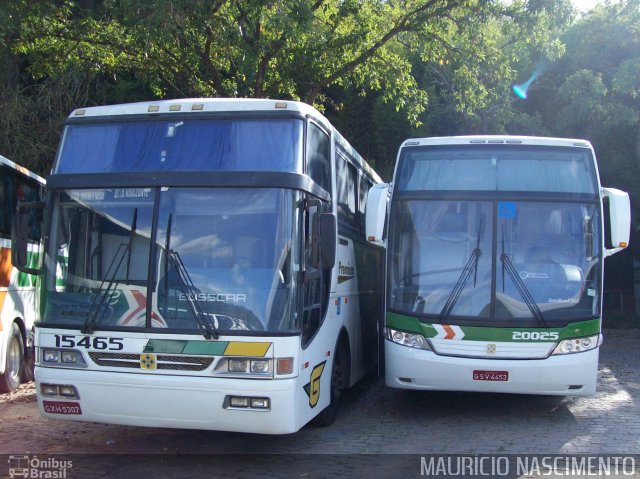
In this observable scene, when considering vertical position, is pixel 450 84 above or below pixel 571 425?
above

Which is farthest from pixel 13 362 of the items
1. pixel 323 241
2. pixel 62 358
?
pixel 323 241

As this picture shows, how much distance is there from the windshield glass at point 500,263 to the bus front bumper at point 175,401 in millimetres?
2735

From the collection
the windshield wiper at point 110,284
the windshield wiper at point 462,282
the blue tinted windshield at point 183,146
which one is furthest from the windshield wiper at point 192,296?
the windshield wiper at point 462,282

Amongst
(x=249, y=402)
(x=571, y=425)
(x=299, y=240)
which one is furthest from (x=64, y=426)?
(x=571, y=425)

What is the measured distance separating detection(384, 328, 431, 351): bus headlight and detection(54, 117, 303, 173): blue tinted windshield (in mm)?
2778

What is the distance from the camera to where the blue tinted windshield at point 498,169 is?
8523 millimetres

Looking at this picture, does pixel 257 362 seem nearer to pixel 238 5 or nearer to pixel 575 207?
pixel 575 207

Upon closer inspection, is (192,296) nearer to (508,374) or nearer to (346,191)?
(346,191)

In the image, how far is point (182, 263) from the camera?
250 inches

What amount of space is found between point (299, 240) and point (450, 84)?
12907 mm

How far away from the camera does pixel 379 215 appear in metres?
8.50

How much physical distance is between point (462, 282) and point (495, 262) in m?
0.44

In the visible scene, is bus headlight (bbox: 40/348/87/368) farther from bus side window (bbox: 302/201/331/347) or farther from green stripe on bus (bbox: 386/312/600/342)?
green stripe on bus (bbox: 386/312/600/342)

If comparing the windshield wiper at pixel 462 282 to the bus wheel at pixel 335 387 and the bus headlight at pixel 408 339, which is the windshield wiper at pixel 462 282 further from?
the bus wheel at pixel 335 387
